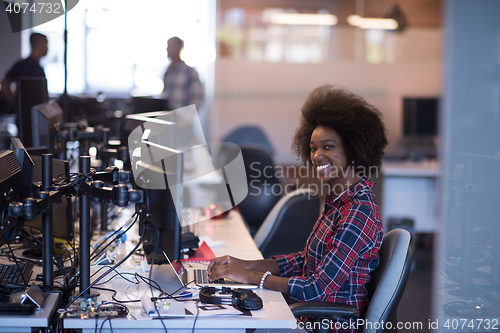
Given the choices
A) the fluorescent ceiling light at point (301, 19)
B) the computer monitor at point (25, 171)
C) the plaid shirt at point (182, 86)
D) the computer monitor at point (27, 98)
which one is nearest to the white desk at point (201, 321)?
the computer monitor at point (25, 171)

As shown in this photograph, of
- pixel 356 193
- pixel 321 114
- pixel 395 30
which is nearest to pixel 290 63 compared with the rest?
pixel 395 30

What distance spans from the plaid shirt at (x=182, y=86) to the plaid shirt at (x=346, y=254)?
12.2ft

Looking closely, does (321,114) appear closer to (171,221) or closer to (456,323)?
(171,221)

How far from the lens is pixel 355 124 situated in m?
1.86

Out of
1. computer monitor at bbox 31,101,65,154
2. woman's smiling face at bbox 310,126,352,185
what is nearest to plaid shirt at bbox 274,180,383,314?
woman's smiling face at bbox 310,126,352,185

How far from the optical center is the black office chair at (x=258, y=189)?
3371 millimetres

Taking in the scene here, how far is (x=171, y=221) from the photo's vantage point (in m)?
1.58

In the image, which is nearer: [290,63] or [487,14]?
[487,14]

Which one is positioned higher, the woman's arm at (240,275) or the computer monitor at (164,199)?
the computer monitor at (164,199)

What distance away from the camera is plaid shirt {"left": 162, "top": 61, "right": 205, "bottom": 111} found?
17.1 feet

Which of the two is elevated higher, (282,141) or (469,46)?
(469,46)

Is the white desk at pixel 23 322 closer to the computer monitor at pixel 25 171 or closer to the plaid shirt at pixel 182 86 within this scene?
the computer monitor at pixel 25 171

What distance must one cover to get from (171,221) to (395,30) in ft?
16.1

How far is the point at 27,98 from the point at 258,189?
5.33 ft
